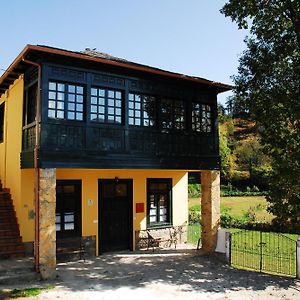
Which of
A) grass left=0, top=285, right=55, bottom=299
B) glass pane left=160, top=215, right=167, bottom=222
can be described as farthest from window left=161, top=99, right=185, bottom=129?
grass left=0, top=285, right=55, bottom=299

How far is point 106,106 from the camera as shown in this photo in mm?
12023

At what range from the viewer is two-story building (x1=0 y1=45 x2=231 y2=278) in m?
10.8

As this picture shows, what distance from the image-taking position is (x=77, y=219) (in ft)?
44.3

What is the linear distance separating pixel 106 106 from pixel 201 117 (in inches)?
165

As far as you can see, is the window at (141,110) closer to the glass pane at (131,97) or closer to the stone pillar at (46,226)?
the glass pane at (131,97)

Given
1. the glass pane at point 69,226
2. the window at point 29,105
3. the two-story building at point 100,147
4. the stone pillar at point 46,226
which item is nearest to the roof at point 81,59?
the two-story building at point 100,147

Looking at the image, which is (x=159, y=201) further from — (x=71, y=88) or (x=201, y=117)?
(x=71, y=88)

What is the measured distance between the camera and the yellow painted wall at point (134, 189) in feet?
44.7

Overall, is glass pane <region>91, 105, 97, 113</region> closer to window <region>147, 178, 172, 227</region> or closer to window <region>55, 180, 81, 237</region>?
window <region>55, 180, 81, 237</region>

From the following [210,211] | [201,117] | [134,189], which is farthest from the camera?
[134,189]

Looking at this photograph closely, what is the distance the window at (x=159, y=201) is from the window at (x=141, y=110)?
3.33m

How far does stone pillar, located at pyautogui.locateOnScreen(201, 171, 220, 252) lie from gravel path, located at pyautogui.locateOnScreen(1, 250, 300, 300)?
887 mm

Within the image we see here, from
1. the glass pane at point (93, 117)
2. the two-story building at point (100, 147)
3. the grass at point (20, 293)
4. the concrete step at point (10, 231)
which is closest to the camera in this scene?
the grass at point (20, 293)

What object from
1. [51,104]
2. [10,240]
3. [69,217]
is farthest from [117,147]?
[10,240]
